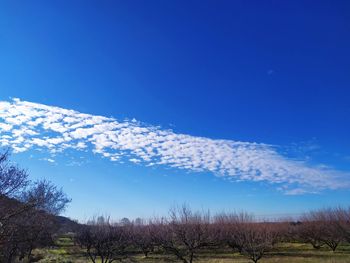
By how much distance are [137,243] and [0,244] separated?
71.5 ft

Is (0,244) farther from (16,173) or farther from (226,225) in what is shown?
(226,225)

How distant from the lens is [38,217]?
92.3 feet

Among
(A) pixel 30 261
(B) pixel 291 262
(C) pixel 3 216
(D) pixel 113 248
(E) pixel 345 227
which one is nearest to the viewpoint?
(C) pixel 3 216

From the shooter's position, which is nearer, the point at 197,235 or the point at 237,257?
the point at 197,235

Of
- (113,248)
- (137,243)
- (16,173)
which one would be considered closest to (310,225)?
(137,243)

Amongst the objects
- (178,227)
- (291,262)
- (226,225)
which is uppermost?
(226,225)

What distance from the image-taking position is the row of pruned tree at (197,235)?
24.7 metres

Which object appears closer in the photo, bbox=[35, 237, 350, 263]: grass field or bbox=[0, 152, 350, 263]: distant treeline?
bbox=[0, 152, 350, 263]: distant treeline

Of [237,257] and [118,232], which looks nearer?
[118,232]

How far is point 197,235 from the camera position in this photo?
959 inches

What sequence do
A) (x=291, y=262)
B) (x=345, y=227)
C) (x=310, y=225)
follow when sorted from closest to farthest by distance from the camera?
(x=291, y=262) < (x=345, y=227) < (x=310, y=225)

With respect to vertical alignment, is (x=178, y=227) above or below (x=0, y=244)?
above

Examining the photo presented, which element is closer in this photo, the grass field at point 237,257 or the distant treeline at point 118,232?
Answer: the distant treeline at point 118,232

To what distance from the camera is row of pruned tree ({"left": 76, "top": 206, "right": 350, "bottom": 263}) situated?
80.9ft
